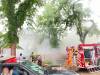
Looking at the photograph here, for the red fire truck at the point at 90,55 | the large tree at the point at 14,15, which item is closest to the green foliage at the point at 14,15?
the large tree at the point at 14,15

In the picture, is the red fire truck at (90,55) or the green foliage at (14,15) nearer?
the green foliage at (14,15)

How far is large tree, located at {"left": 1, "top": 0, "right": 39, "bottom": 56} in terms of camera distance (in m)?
27.9

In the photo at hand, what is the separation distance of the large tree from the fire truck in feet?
14.5

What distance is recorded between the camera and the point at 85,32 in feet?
156

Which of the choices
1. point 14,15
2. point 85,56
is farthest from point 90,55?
point 14,15

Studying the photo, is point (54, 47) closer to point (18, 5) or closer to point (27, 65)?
point (18, 5)

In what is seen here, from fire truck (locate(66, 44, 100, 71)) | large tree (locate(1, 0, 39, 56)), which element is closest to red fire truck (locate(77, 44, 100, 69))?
fire truck (locate(66, 44, 100, 71))

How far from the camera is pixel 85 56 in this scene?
96.4 ft

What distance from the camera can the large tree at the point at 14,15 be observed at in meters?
27.9

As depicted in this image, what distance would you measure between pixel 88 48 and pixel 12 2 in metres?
7.23

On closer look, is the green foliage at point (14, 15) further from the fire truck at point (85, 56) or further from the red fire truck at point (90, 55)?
the red fire truck at point (90, 55)

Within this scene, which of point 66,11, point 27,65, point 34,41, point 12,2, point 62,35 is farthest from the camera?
point 34,41

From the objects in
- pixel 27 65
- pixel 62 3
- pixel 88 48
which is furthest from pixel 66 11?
pixel 27 65

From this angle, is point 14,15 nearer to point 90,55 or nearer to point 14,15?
point 14,15
